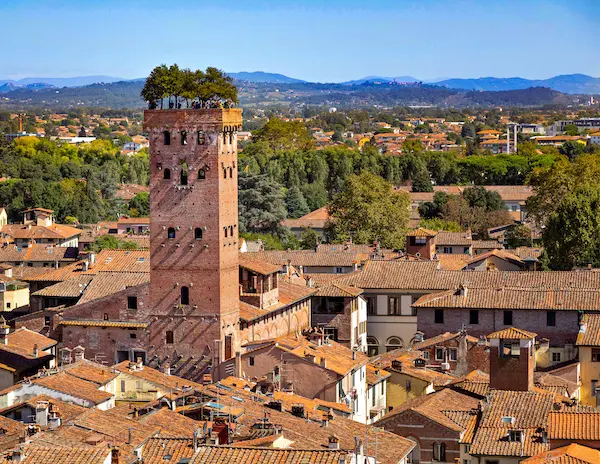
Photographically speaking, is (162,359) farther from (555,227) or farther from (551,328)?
(555,227)

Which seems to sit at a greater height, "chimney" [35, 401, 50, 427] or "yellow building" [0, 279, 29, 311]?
"chimney" [35, 401, 50, 427]

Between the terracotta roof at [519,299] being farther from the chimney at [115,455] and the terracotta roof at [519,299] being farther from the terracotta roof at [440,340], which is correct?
the chimney at [115,455]

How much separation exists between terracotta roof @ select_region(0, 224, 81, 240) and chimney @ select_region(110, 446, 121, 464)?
63855 mm

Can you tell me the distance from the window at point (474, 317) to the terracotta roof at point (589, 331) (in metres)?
4.09

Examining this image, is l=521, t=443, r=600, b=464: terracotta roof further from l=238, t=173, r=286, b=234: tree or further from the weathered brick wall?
l=238, t=173, r=286, b=234: tree

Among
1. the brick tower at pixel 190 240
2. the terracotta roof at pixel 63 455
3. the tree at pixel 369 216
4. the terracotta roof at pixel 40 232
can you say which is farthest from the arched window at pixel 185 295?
the terracotta roof at pixel 40 232

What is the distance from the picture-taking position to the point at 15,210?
110 meters

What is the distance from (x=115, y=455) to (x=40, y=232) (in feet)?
214

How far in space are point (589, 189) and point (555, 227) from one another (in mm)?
5810

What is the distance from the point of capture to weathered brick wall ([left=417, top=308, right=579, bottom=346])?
5162cm

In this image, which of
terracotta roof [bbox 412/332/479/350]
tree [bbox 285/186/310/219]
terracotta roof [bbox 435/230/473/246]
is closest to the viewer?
terracotta roof [bbox 412/332/479/350]

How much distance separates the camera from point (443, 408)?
124ft

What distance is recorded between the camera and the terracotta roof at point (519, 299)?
51969mm

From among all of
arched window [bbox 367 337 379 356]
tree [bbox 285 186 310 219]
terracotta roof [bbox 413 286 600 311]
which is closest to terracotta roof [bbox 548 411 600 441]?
terracotta roof [bbox 413 286 600 311]
